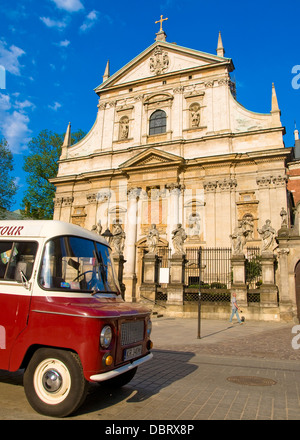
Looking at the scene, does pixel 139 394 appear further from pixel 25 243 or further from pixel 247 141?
pixel 247 141

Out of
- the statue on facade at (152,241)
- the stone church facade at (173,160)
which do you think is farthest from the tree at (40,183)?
the statue on facade at (152,241)

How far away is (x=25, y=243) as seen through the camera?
460 cm

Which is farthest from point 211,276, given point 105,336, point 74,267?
point 105,336

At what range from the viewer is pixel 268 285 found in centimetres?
1673

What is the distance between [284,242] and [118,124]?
21.6m

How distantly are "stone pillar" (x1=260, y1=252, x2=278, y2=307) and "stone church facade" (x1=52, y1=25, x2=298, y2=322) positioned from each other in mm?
5851

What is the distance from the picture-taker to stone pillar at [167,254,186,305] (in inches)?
695

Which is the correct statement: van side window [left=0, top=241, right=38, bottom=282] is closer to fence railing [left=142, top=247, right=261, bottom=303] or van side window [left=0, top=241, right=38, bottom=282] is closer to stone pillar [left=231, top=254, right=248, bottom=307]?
fence railing [left=142, top=247, right=261, bottom=303]

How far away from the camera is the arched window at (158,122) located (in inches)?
1198

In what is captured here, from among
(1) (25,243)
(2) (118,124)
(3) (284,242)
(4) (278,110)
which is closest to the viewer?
(1) (25,243)

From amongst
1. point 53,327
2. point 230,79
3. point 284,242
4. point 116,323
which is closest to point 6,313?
point 53,327

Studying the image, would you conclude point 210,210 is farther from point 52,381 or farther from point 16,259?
point 52,381

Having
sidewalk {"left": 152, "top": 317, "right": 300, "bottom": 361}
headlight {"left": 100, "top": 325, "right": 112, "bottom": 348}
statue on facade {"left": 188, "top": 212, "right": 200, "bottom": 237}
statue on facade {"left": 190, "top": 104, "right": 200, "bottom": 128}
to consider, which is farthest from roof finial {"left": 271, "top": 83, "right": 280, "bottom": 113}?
headlight {"left": 100, "top": 325, "right": 112, "bottom": 348}

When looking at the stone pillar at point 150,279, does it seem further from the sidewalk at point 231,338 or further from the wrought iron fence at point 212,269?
the wrought iron fence at point 212,269
